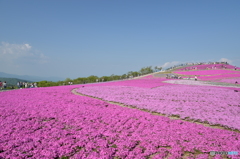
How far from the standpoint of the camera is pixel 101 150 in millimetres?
7168

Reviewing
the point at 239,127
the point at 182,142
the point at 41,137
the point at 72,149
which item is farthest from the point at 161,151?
the point at 239,127

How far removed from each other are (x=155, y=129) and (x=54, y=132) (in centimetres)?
613

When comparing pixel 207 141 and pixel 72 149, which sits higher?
pixel 72 149

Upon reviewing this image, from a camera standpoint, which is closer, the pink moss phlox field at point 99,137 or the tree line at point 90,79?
the pink moss phlox field at point 99,137

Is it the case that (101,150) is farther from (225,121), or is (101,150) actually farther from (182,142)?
(225,121)

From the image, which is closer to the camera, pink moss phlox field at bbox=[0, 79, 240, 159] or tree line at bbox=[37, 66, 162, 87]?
pink moss phlox field at bbox=[0, 79, 240, 159]

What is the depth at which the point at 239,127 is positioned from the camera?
10.6m

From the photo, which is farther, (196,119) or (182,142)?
(196,119)

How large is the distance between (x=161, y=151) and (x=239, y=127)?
703cm

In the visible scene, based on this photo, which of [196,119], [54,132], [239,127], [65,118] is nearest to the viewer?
[54,132]

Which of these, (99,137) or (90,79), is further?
(90,79)

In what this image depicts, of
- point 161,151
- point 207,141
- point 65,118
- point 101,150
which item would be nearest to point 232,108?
point 207,141

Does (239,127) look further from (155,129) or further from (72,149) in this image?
(72,149)

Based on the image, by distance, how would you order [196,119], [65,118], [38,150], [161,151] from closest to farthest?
[38,150]
[161,151]
[65,118]
[196,119]
